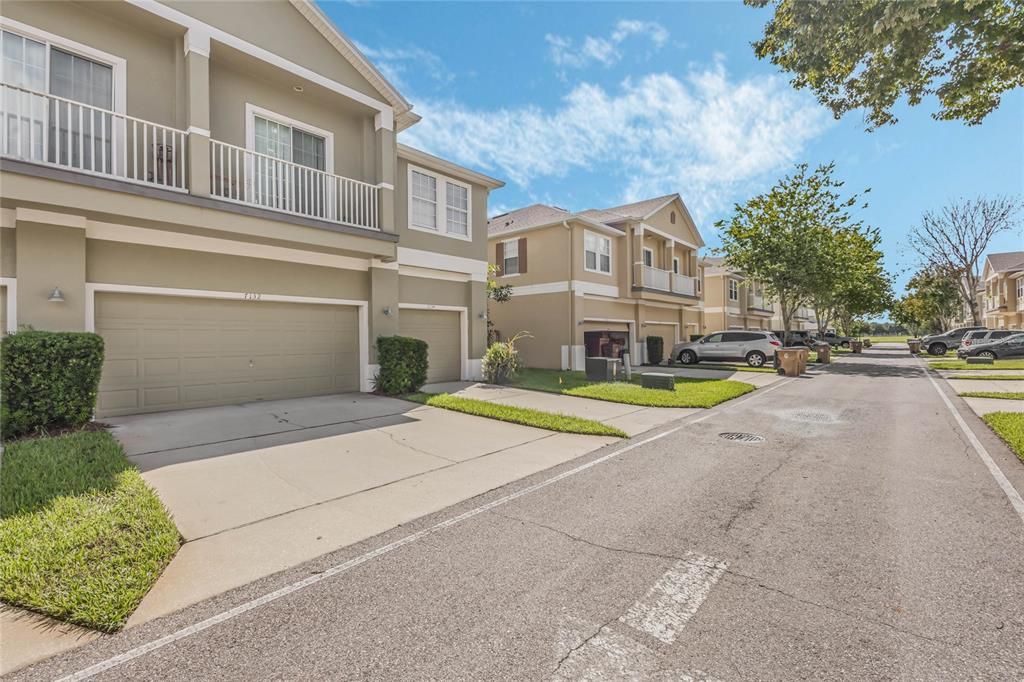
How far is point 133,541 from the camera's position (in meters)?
3.44

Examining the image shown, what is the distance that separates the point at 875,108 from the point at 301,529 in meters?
12.4

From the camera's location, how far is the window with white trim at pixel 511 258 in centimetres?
1989

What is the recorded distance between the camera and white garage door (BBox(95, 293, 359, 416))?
8.27 metres

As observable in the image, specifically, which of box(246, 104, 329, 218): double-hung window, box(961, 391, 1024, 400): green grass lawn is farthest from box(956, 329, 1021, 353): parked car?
box(246, 104, 329, 218): double-hung window

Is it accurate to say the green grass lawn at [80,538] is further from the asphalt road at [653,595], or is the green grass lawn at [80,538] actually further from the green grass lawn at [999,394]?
the green grass lawn at [999,394]

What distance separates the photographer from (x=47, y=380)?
6.35m

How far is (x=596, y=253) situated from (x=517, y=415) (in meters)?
12.4

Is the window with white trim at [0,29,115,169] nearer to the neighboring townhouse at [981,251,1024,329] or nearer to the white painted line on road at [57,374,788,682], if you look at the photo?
the white painted line on road at [57,374,788,682]

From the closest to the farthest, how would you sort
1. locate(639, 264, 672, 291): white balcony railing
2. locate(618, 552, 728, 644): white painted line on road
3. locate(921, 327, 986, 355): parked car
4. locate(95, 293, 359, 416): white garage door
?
locate(618, 552, 728, 644): white painted line on road < locate(95, 293, 359, 416): white garage door < locate(639, 264, 672, 291): white balcony railing < locate(921, 327, 986, 355): parked car

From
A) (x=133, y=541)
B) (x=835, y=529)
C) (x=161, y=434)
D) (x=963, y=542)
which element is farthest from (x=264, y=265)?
(x=963, y=542)

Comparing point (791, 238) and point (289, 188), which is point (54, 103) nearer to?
point (289, 188)

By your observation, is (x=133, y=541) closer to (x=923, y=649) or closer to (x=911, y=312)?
(x=923, y=649)

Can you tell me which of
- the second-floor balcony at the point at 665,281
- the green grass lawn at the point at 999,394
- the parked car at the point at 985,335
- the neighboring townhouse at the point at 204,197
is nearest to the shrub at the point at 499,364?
the neighboring townhouse at the point at 204,197

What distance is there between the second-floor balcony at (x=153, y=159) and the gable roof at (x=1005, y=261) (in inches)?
2330
